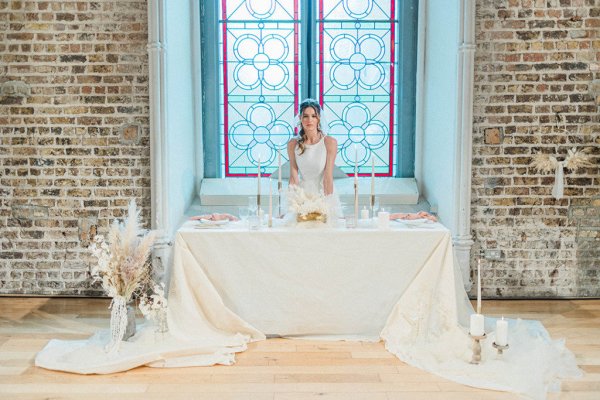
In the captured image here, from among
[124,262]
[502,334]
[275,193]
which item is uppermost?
[275,193]

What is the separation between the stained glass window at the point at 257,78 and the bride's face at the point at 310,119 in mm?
781

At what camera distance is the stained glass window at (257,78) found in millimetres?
5621

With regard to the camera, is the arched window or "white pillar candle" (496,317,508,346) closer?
"white pillar candle" (496,317,508,346)

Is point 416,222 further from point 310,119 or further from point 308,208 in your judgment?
point 310,119

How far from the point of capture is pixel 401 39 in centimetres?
563

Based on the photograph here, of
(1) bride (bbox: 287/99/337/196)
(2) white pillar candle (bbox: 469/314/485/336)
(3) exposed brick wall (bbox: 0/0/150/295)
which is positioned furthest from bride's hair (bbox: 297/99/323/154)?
(2) white pillar candle (bbox: 469/314/485/336)

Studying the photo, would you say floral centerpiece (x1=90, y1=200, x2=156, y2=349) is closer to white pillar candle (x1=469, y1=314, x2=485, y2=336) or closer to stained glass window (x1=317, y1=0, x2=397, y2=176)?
white pillar candle (x1=469, y1=314, x2=485, y2=336)

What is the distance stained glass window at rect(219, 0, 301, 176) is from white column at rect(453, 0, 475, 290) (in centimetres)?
149

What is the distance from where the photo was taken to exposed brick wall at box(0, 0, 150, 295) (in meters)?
4.96

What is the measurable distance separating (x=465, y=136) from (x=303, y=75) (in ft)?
5.12

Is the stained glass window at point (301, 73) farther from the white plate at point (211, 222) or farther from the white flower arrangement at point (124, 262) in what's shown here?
the white flower arrangement at point (124, 262)

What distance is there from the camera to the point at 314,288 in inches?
163

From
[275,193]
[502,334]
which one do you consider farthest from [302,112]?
[502,334]

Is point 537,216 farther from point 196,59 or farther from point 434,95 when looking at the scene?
point 196,59
